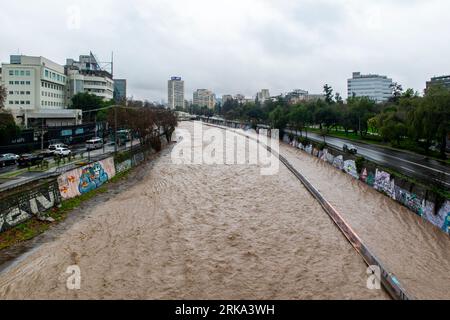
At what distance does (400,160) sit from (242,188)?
18485 mm

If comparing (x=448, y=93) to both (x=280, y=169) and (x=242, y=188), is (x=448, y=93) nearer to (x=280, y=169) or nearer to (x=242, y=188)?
(x=280, y=169)

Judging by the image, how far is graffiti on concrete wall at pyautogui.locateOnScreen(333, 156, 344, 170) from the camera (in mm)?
38406

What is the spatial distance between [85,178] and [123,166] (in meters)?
9.39

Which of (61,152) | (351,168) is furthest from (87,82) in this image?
(351,168)

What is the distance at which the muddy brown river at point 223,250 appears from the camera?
1349 cm

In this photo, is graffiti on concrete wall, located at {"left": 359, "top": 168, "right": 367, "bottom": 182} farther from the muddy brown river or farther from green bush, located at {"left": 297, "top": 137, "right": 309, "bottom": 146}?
green bush, located at {"left": 297, "top": 137, "right": 309, "bottom": 146}

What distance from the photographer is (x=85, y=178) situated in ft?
89.9

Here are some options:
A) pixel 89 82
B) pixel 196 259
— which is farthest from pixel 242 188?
pixel 89 82

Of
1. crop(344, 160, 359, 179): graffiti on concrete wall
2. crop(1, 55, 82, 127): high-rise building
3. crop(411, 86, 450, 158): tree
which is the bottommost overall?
crop(344, 160, 359, 179): graffiti on concrete wall

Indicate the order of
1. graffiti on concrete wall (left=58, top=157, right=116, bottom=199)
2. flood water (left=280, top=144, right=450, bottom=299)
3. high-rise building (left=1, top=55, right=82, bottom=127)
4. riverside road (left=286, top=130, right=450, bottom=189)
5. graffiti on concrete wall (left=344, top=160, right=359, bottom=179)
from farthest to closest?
high-rise building (left=1, top=55, right=82, bottom=127) < graffiti on concrete wall (left=344, top=160, right=359, bottom=179) < riverside road (left=286, top=130, right=450, bottom=189) < graffiti on concrete wall (left=58, top=157, right=116, bottom=199) < flood water (left=280, top=144, right=450, bottom=299)

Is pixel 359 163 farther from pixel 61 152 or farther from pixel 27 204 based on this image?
pixel 61 152

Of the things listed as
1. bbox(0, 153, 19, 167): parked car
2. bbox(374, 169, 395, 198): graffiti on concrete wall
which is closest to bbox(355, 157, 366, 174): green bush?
bbox(374, 169, 395, 198): graffiti on concrete wall

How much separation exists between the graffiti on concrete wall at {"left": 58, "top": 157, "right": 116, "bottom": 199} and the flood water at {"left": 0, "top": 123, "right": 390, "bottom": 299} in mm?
1628

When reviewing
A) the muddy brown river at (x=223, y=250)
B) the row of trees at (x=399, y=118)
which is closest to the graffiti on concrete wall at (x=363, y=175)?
the muddy brown river at (x=223, y=250)
